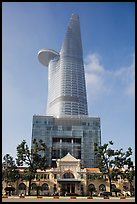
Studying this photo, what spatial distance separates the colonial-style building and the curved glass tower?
5169 cm

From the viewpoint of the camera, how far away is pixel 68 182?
180 feet

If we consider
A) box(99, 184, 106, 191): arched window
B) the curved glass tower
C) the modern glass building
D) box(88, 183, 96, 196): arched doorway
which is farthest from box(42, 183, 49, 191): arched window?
the curved glass tower

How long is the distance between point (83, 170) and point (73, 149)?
28.5 m

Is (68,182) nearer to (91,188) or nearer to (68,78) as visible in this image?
(91,188)

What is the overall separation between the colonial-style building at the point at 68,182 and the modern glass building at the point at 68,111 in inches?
938

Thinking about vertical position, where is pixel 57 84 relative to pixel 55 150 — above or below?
above

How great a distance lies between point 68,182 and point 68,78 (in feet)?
249

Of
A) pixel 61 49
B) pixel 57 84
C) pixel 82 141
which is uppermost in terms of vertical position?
pixel 61 49

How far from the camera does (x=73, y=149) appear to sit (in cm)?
8544

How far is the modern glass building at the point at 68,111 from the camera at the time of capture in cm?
8556

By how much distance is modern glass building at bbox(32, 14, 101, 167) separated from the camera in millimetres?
85562

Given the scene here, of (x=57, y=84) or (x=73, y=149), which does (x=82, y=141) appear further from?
(x=57, y=84)

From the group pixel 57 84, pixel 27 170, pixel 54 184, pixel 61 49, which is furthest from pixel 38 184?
pixel 61 49

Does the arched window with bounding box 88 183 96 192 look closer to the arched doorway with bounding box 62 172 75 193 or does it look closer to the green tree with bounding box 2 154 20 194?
A: the arched doorway with bounding box 62 172 75 193
